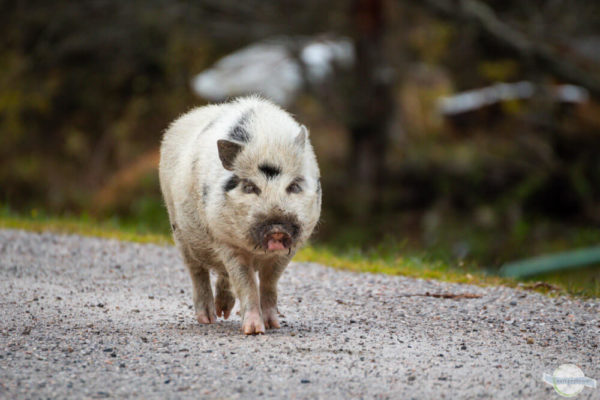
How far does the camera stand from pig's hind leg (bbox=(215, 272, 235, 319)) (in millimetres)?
6434

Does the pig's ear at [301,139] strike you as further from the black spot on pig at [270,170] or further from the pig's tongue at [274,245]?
the pig's tongue at [274,245]

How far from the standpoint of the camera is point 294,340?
5.39 m

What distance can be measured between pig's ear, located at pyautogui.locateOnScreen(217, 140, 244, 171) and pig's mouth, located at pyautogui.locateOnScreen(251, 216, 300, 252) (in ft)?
1.71

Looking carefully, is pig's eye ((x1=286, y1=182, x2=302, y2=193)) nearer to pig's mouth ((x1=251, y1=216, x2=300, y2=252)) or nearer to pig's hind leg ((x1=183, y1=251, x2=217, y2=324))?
pig's mouth ((x1=251, y1=216, x2=300, y2=252))

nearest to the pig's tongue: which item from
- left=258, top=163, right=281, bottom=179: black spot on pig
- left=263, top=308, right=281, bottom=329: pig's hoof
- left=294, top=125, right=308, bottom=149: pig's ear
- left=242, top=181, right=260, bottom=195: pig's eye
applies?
left=242, top=181, right=260, bottom=195: pig's eye

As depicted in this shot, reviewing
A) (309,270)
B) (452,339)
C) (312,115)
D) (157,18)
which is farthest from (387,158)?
(452,339)

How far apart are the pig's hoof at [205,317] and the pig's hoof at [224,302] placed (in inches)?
7.7

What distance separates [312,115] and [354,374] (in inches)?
489

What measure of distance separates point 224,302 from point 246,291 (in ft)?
2.77

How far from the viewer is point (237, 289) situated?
5.74 m

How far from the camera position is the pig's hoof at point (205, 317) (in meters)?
6.23

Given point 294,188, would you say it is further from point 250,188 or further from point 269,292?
point 269,292

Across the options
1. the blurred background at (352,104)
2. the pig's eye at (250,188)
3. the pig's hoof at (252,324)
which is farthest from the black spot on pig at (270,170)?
the blurred background at (352,104)

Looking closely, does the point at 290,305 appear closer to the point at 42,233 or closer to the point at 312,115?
the point at 42,233
